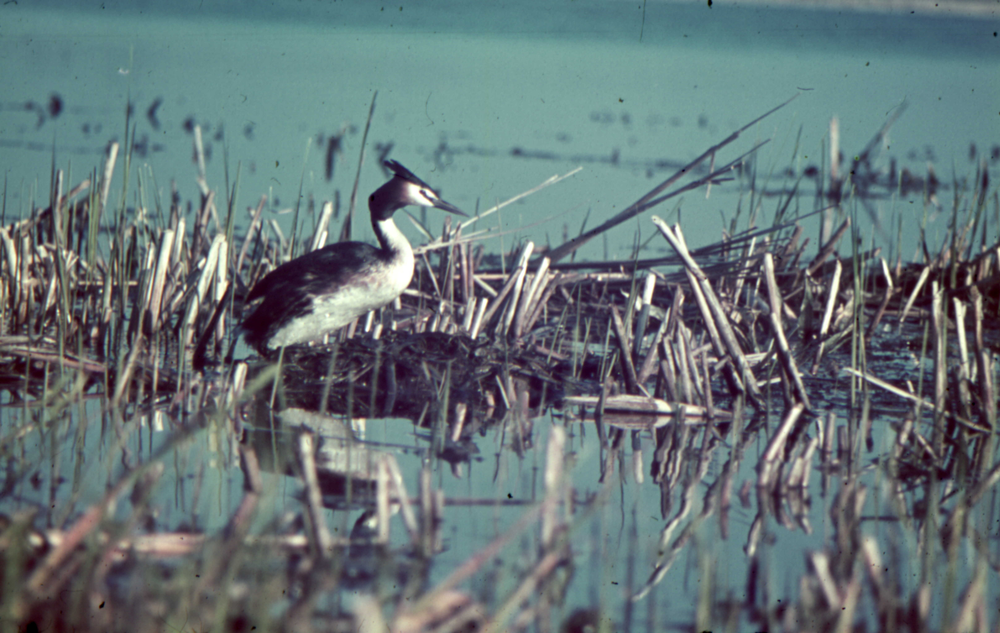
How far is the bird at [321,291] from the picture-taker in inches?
176

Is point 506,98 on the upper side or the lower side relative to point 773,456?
upper

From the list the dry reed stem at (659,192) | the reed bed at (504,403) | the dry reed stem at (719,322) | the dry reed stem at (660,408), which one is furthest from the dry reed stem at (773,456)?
the dry reed stem at (659,192)

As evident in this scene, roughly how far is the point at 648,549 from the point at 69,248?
12.6ft

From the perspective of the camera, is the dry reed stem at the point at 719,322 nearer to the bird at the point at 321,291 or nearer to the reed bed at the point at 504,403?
the reed bed at the point at 504,403

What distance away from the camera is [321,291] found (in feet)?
14.7

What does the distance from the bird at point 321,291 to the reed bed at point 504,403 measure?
0.63 ft

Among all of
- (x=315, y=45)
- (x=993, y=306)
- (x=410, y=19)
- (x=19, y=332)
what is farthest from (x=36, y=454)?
(x=315, y=45)

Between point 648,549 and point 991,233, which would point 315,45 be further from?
point 648,549

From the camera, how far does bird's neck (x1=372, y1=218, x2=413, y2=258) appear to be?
15.6 feet

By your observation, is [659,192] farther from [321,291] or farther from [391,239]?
[321,291]

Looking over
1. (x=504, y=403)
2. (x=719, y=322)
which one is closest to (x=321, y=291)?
(x=504, y=403)

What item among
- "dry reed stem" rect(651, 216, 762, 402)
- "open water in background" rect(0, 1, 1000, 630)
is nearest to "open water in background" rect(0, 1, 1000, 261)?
"open water in background" rect(0, 1, 1000, 630)

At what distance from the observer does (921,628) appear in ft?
6.54

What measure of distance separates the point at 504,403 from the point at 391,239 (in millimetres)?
1393
